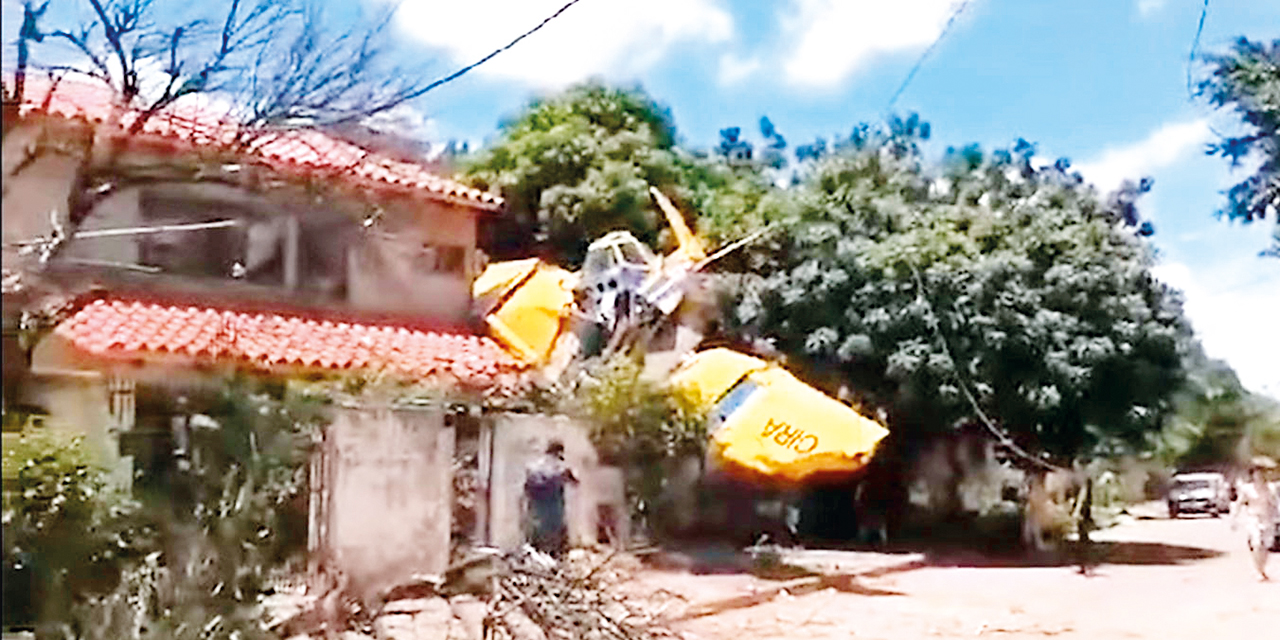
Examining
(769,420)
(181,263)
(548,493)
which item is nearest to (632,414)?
(769,420)

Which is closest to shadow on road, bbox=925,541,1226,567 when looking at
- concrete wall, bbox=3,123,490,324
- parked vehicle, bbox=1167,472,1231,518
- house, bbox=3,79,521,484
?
parked vehicle, bbox=1167,472,1231,518

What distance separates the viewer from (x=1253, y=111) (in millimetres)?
5312

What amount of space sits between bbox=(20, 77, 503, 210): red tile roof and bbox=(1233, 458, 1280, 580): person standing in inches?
193

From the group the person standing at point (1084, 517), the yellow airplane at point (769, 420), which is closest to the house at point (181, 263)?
the yellow airplane at point (769, 420)

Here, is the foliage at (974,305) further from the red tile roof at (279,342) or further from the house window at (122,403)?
the house window at (122,403)

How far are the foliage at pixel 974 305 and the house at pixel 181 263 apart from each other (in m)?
4.27

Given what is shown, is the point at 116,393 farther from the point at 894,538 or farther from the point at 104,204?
the point at 894,538

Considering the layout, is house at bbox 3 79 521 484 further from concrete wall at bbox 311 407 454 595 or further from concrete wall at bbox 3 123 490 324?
concrete wall at bbox 311 407 454 595

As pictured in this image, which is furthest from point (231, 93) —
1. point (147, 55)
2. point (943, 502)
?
point (943, 502)

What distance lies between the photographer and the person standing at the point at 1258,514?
7.10 metres

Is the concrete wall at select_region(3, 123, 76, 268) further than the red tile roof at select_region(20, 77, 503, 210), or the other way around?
the red tile roof at select_region(20, 77, 503, 210)

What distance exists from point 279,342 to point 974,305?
5.76 meters

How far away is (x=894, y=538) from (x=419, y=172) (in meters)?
6.20

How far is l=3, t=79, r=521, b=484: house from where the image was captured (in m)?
1.99
